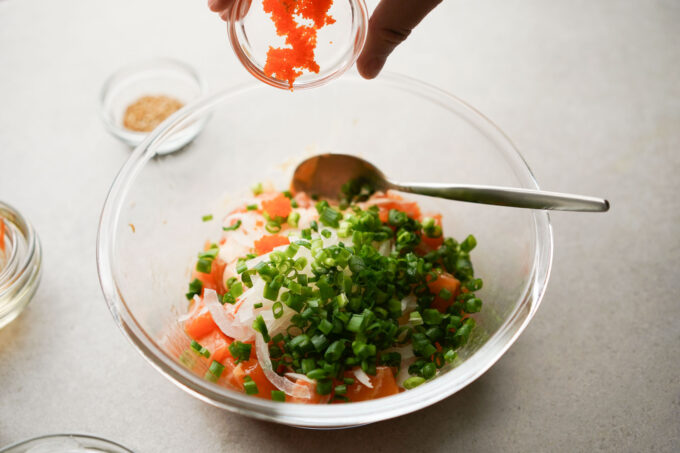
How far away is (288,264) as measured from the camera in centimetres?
152

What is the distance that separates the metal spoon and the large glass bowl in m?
0.12

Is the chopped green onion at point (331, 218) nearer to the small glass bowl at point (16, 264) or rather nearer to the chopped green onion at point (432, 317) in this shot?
the chopped green onion at point (432, 317)

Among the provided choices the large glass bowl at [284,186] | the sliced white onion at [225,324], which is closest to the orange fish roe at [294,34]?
the large glass bowl at [284,186]

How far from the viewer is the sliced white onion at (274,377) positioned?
1.40 meters

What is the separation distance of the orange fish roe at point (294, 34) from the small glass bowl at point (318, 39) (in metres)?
0.03

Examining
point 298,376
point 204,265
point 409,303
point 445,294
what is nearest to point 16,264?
point 204,265

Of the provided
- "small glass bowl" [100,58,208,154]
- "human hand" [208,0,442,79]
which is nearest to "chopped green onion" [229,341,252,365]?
"human hand" [208,0,442,79]

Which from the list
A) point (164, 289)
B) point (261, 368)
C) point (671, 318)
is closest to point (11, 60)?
point (164, 289)

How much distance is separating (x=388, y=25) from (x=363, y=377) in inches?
A: 37.4

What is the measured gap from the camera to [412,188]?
1.75 meters

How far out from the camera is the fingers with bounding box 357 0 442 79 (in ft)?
4.71

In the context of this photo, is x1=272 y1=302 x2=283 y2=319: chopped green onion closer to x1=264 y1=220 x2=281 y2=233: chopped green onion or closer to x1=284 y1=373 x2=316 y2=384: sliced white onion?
x1=284 y1=373 x2=316 y2=384: sliced white onion

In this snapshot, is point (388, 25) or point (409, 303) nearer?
point (388, 25)

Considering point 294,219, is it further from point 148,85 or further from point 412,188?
point 148,85
